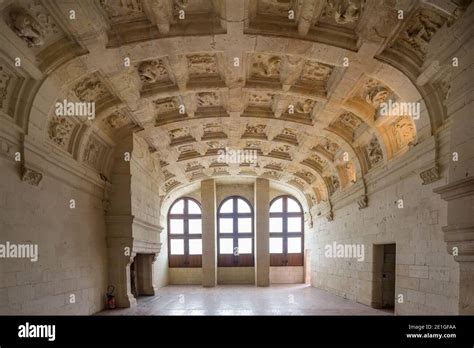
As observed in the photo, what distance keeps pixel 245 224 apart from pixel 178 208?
4.18 meters

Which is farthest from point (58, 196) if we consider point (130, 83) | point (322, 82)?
point (322, 82)

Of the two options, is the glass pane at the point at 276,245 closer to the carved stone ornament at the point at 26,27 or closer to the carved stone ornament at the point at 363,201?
the carved stone ornament at the point at 363,201

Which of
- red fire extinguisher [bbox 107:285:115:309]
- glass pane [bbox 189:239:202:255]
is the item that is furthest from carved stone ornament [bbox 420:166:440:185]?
glass pane [bbox 189:239:202:255]

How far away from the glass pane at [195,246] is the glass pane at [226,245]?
1.26 metres

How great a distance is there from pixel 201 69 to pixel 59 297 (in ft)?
20.3

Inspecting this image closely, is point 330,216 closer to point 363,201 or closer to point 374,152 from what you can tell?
point 363,201

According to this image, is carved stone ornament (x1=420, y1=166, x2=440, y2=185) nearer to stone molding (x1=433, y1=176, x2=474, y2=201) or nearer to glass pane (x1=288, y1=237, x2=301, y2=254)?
stone molding (x1=433, y1=176, x2=474, y2=201)

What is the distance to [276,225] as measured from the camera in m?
22.1

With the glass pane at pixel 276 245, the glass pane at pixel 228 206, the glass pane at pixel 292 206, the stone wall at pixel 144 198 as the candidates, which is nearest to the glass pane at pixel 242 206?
the glass pane at pixel 228 206

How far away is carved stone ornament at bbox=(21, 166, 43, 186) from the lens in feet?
21.7

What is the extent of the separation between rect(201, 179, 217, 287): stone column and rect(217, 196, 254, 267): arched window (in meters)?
1.65

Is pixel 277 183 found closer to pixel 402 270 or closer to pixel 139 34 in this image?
pixel 402 270

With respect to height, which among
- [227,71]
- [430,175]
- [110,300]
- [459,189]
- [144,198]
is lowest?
→ [110,300]

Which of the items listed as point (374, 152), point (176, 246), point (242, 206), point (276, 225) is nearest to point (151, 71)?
point (374, 152)
